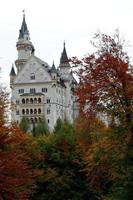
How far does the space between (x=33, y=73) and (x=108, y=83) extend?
324 ft

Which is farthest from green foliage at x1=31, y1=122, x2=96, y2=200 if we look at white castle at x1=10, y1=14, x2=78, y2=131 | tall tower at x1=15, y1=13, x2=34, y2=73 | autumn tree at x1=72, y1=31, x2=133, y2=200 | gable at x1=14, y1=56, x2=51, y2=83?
tall tower at x1=15, y1=13, x2=34, y2=73

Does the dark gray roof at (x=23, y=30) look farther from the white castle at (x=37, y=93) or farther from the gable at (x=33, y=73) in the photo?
the gable at (x=33, y=73)

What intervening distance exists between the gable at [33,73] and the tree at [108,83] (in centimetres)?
9653

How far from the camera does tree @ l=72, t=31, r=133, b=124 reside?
72.6 ft

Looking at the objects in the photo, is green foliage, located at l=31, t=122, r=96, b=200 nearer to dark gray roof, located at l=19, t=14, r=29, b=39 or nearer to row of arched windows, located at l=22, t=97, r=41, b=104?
row of arched windows, located at l=22, t=97, r=41, b=104

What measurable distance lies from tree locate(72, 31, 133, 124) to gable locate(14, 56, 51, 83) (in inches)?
3800

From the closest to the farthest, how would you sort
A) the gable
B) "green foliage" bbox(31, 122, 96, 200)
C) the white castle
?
"green foliage" bbox(31, 122, 96, 200) < the white castle < the gable

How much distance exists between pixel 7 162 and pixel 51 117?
94587 mm

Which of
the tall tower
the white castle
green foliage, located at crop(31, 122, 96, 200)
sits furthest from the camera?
the tall tower

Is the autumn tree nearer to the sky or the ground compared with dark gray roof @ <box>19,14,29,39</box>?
nearer to the ground

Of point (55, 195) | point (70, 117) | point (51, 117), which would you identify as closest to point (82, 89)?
point (55, 195)

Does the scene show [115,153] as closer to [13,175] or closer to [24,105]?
[13,175]

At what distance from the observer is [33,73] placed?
121 metres

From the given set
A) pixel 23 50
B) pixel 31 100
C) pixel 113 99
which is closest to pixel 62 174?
pixel 113 99
